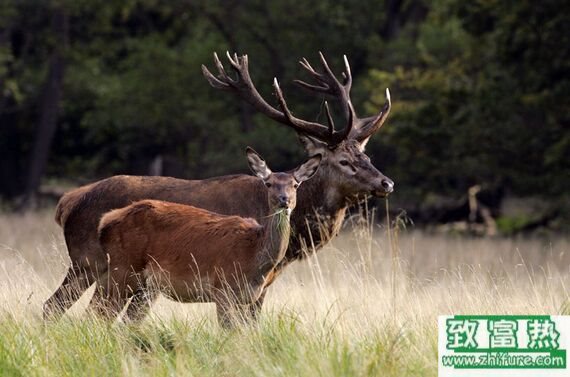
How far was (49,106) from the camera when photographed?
27562 mm

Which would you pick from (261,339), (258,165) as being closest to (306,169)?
(258,165)

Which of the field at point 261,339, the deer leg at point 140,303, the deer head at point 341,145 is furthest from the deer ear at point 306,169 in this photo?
the deer leg at point 140,303

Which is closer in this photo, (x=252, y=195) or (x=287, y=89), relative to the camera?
(x=252, y=195)

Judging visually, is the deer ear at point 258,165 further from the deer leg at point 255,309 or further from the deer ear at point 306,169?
the deer leg at point 255,309

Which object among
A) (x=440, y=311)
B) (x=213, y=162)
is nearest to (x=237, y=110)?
(x=213, y=162)

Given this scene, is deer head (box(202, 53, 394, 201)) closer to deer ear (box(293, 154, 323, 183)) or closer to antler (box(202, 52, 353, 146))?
antler (box(202, 52, 353, 146))

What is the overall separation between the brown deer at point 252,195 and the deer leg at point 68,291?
10mm

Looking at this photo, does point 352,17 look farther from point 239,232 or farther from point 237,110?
point 239,232

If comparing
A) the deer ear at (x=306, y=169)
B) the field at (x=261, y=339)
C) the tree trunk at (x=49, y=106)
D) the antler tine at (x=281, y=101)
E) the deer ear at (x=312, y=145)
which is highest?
the antler tine at (x=281, y=101)

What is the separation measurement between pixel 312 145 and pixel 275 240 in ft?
7.21

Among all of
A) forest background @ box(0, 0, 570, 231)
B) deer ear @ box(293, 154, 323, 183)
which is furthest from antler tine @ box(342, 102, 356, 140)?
forest background @ box(0, 0, 570, 231)

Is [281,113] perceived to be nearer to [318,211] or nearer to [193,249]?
[318,211]

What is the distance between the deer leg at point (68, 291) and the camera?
29.8 feet

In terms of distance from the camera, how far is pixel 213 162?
2566 cm
